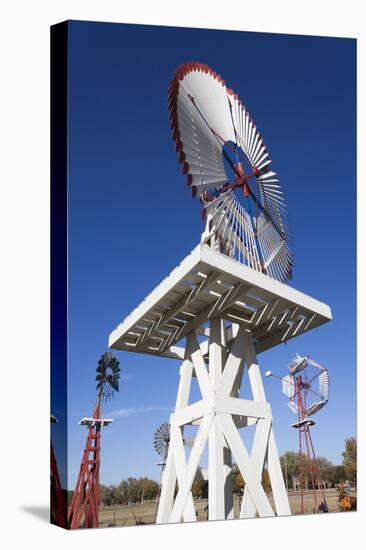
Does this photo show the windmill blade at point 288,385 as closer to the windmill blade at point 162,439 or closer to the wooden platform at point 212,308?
the wooden platform at point 212,308

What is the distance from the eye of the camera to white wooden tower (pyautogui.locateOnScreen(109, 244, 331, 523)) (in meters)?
20.2

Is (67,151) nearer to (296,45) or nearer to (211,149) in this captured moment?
(211,149)

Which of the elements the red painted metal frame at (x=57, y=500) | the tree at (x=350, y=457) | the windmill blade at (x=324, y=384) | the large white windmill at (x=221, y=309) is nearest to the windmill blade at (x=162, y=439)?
the large white windmill at (x=221, y=309)

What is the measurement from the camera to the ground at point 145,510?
1994 cm

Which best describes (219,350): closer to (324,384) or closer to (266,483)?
(324,384)

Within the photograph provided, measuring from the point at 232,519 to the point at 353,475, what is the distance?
3.37 meters

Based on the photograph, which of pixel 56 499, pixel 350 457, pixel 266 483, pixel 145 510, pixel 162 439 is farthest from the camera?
pixel 266 483

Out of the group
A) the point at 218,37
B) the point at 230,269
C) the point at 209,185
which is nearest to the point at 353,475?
the point at 230,269

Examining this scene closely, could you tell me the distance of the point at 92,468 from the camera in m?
20.2

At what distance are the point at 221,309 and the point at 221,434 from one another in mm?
2898

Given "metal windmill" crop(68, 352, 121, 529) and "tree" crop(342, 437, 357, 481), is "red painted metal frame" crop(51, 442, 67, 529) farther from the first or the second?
"tree" crop(342, 437, 357, 481)

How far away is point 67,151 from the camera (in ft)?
60.6

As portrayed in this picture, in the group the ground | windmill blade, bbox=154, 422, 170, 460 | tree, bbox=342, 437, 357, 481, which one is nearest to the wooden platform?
windmill blade, bbox=154, 422, 170, 460

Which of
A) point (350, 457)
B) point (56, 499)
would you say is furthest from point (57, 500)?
point (350, 457)
